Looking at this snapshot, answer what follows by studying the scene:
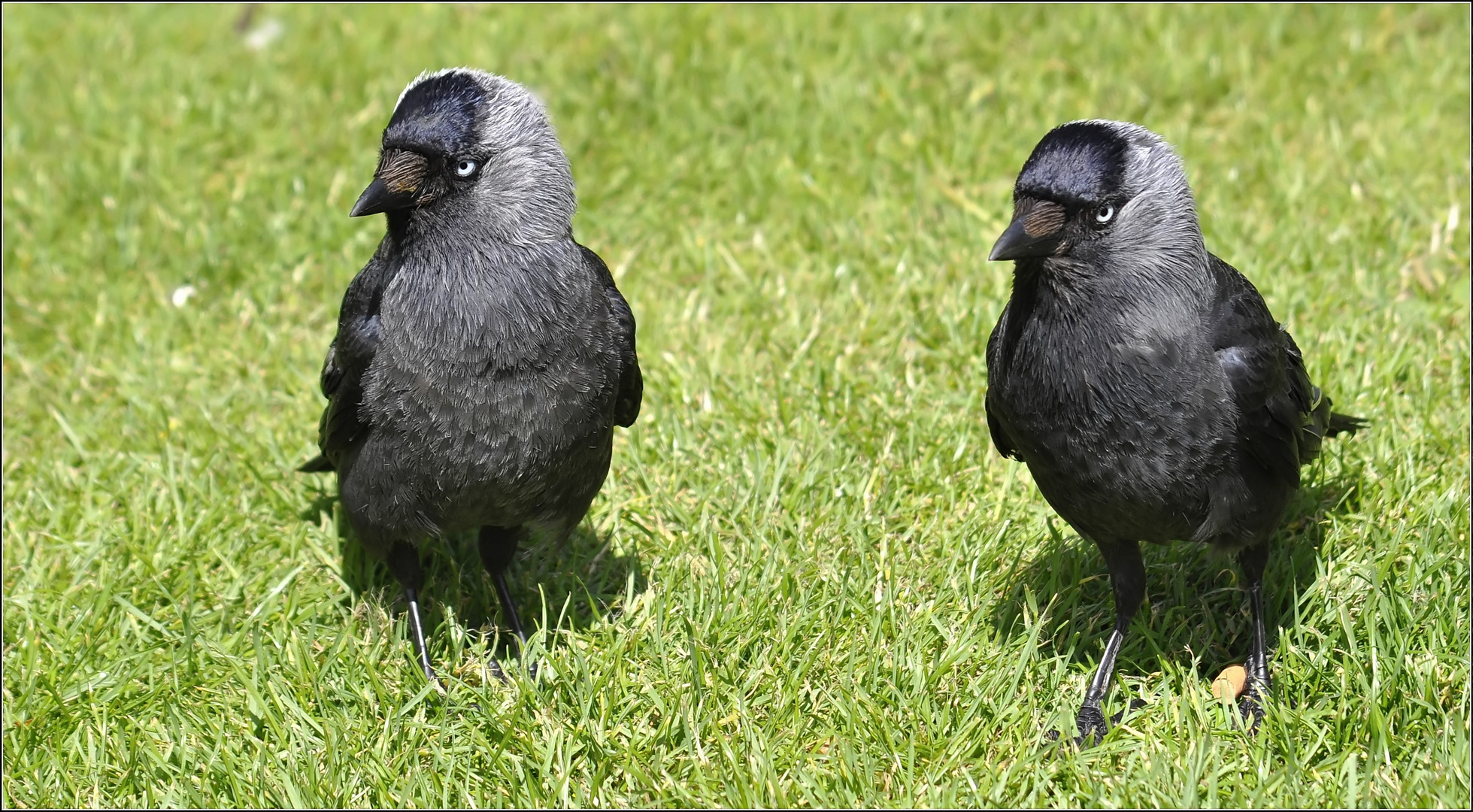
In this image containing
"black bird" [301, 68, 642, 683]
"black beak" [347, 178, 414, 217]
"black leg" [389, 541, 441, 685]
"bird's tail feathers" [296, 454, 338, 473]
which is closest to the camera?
"black beak" [347, 178, 414, 217]

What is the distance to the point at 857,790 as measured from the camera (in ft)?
12.8

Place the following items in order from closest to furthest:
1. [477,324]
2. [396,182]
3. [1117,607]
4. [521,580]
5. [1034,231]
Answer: [1034,231] → [396,182] → [477,324] → [1117,607] → [521,580]

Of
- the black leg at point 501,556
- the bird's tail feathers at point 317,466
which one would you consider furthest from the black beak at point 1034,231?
the bird's tail feathers at point 317,466

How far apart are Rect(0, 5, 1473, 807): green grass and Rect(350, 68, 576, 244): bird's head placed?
139 cm

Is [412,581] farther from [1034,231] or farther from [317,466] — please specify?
[1034,231]

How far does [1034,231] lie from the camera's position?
366cm

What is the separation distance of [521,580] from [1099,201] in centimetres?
260

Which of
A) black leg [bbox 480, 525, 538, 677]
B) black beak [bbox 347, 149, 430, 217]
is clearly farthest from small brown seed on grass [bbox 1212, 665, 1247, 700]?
black beak [bbox 347, 149, 430, 217]

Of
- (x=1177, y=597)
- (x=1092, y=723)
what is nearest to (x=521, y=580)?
(x=1092, y=723)

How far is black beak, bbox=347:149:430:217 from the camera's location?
388cm

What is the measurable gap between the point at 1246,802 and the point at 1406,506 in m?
1.51

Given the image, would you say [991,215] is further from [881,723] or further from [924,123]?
[881,723]

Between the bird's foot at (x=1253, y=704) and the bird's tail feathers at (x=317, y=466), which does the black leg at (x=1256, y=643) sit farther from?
the bird's tail feathers at (x=317, y=466)

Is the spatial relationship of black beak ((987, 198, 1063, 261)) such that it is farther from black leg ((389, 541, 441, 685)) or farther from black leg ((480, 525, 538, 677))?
black leg ((389, 541, 441, 685))
